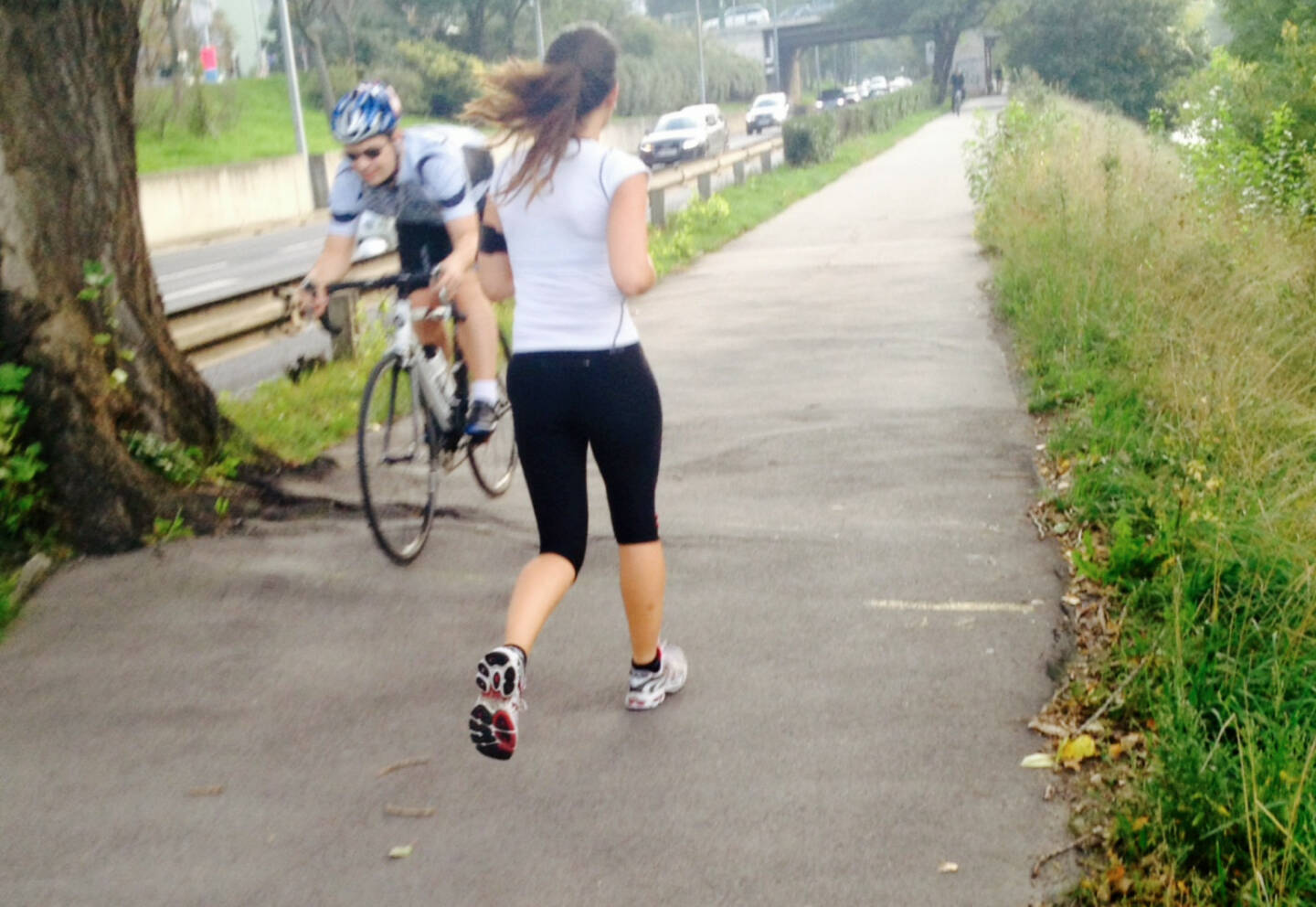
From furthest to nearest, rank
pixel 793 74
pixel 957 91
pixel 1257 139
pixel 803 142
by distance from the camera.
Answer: pixel 793 74, pixel 957 91, pixel 803 142, pixel 1257 139

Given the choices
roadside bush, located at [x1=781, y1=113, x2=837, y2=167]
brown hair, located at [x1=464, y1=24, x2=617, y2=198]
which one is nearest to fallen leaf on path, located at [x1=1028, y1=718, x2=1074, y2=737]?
brown hair, located at [x1=464, y1=24, x2=617, y2=198]

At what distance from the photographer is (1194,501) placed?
17.0ft

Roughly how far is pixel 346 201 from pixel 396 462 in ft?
3.48

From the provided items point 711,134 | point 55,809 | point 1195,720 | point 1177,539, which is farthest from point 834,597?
point 711,134

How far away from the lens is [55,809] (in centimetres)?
390

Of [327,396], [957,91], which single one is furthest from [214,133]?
[957,91]

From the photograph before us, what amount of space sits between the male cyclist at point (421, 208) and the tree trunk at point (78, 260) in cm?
100

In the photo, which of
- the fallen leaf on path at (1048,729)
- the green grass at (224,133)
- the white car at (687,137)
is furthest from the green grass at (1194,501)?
the white car at (687,137)

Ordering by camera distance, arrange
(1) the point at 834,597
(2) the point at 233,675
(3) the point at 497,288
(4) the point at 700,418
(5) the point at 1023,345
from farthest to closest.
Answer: (5) the point at 1023,345 → (4) the point at 700,418 → (1) the point at 834,597 → (2) the point at 233,675 → (3) the point at 497,288

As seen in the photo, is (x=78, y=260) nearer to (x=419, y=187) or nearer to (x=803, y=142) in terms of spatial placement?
(x=419, y=187)

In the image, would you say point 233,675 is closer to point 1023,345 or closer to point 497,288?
point 497,288

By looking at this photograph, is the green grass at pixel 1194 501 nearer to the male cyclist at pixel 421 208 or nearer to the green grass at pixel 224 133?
the male cyclist at pixel 421 208

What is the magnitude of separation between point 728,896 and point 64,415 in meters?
3.81

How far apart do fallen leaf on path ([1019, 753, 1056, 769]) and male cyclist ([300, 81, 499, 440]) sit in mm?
2741
